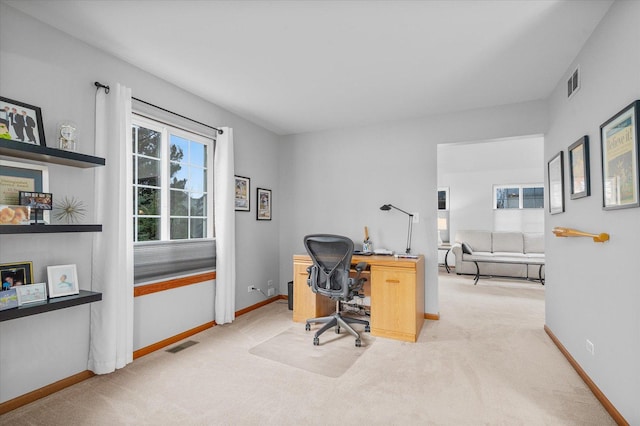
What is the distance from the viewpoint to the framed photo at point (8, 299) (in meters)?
1.80

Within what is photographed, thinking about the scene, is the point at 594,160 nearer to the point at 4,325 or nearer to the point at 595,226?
the point at 595,226

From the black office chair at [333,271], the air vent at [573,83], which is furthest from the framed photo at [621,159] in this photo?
the black office chair at [333,271]

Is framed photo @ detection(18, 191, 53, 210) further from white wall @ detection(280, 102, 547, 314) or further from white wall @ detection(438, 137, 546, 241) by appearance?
white wall @ detection(438, 137, 546, 241)

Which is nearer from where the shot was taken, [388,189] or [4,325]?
[4,325]

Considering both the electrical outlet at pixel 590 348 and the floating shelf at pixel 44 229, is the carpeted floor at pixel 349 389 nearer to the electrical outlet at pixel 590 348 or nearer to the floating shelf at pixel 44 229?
the electrical outlet at pixel 590 348

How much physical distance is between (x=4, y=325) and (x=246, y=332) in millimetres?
1934

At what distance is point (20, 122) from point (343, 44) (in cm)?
224

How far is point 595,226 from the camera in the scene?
2.17 m

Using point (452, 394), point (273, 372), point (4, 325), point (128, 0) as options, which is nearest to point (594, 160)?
point (452, 394)

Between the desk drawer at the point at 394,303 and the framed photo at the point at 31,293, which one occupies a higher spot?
the framed photo at the point at 31,293

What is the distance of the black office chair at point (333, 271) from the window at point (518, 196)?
19.0 feet

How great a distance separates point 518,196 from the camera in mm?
7379

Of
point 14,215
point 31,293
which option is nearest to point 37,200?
point 14,215

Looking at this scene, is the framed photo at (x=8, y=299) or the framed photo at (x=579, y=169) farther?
the framed photo at (x=579, y=169)
